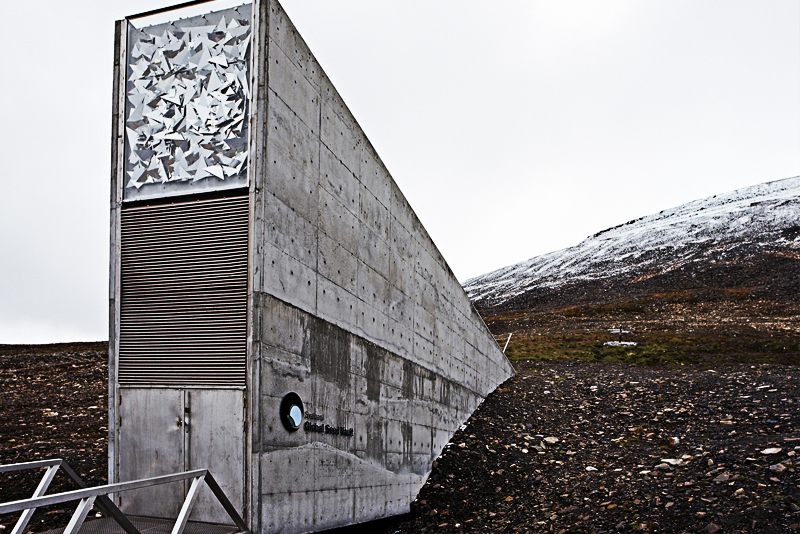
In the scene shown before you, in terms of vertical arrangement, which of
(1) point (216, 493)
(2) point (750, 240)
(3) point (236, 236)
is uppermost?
(2) point (750, 240)

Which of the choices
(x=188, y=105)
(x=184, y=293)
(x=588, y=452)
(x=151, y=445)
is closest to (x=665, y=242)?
(x=588, y=452)

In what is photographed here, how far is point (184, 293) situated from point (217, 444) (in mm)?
1698

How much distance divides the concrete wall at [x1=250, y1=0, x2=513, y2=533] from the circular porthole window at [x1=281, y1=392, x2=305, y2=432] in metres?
0.11

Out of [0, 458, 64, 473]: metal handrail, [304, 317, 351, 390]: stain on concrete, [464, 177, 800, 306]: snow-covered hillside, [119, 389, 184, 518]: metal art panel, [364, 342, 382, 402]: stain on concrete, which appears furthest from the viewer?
[464, 177, 800, 306]: snow-covered hillside

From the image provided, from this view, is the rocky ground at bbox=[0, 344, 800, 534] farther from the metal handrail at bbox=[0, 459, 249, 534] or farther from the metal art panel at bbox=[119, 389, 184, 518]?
the metal handrail at bbox=[0, 459, 249, 534]

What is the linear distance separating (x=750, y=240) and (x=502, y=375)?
56722 millimetres

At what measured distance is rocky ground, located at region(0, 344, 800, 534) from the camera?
8.09 m

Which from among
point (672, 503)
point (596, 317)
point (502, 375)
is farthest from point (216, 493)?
point (596, 317)

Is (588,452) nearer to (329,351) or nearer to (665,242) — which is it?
(329,351)

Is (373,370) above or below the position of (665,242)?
below

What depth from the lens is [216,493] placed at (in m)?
5.43

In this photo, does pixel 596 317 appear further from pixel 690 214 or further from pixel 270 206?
pixel 690 214

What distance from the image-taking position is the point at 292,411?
252 inches

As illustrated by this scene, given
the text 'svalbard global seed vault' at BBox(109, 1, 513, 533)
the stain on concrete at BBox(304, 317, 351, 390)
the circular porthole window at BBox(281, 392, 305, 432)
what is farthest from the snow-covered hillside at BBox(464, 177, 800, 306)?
the circular porthole window at BBox(281, 392, 305, 432)
